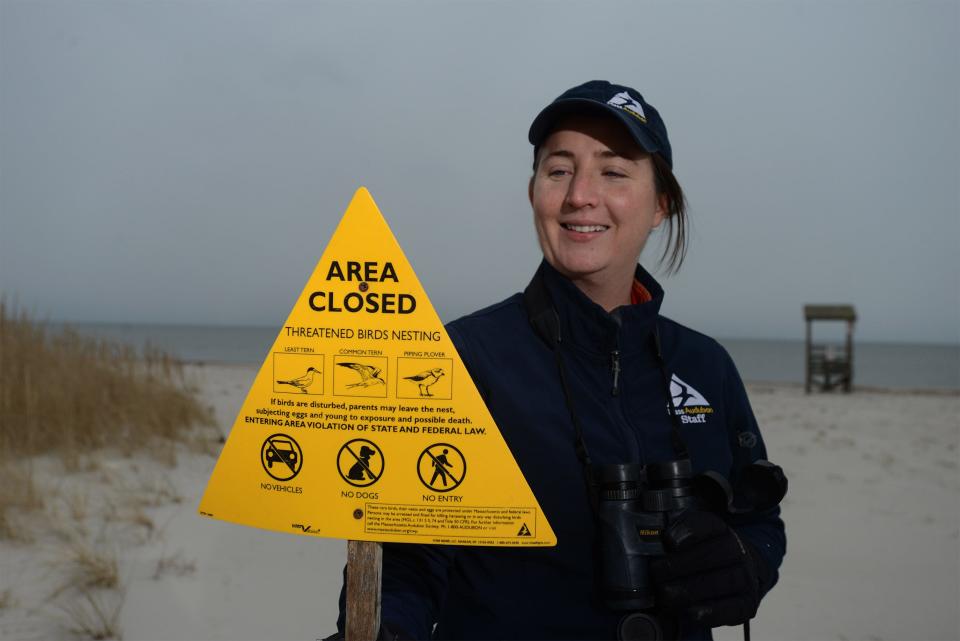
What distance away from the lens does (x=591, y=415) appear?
5.43ft

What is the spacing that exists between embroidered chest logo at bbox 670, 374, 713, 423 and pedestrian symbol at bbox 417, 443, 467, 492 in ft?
2.11

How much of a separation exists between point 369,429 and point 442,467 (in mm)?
155

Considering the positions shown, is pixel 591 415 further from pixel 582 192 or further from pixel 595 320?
pixel 582 192

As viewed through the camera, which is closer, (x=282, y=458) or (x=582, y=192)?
(x=282, y=458)

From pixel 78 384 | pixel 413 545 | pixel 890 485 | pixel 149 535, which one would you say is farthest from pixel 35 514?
pixel 890 485

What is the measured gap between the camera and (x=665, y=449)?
1.69 metres

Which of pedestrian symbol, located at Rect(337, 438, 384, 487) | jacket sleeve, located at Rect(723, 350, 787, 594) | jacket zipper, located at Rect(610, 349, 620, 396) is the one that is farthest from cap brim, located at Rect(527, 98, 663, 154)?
pedestrian symbol, located at Rect(337, 438, 384, 487)

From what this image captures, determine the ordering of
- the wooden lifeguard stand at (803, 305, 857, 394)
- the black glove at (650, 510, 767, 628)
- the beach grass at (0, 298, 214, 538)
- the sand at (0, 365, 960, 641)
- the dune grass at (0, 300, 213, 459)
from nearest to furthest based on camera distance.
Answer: the black glove at (650, 510, 767, 628) < the sand at (0, 365, 960, 641) < the beach grass at (0, 298, 214, 538) < the dune grass at (0, 300, 213, 459) < the wooden lifeguard stand at (803, 305, 857, 394)

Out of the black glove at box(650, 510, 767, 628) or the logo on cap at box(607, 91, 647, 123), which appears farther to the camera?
the logo on cap at box(607, 91, 647, 123)

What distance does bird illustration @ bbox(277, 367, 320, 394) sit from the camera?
1.36 metres

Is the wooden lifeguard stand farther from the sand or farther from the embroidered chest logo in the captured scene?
the embroidered chest logo

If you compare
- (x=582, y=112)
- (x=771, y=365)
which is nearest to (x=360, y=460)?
(x=582, y=112)

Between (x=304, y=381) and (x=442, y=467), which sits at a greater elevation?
(x=304, y=381)

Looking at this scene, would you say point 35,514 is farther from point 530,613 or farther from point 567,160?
point 567,160
